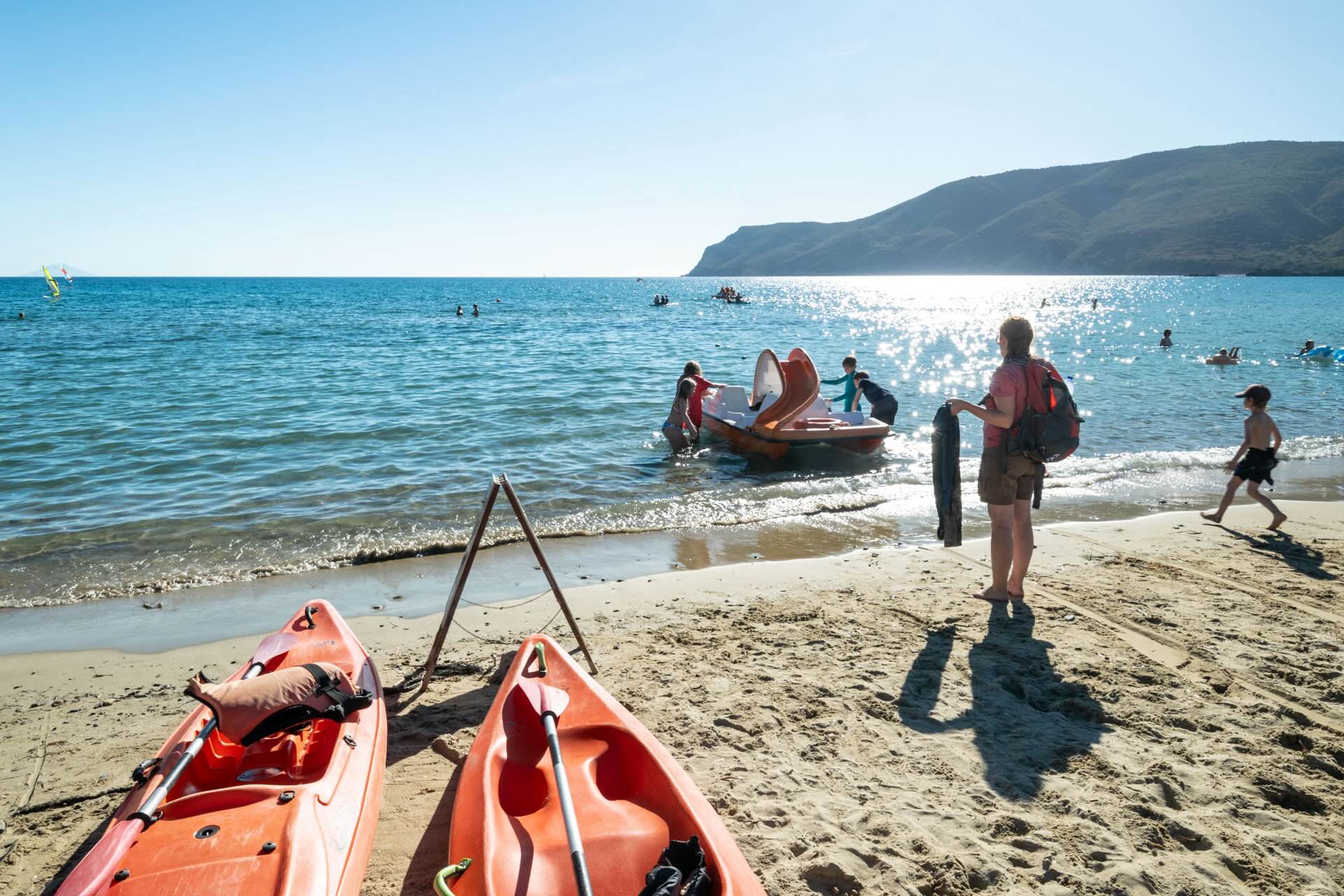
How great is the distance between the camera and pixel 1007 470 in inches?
209

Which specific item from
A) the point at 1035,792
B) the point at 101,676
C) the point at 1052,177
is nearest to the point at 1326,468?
the point at 1035,792

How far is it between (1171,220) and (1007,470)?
576 feet

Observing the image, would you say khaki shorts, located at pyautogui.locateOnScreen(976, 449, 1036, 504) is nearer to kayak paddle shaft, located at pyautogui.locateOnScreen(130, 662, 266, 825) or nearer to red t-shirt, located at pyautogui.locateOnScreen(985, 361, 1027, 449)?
red t-shirt, located at pyautogui.locateOnScreen(985, 361, 1027, 449)

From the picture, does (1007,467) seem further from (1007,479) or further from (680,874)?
Result: (680,874)

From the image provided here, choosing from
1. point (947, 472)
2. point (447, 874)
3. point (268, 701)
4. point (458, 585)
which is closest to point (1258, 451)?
point (947, 472)

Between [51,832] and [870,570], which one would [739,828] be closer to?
[51,832]

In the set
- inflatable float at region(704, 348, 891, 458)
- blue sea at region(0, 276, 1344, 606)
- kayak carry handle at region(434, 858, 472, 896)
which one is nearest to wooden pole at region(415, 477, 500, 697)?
kayak carry handle at region(434, 858, 472, 896)

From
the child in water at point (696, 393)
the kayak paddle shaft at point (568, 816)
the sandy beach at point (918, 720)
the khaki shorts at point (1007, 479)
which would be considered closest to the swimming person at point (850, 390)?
the child in water at point (696, 393)

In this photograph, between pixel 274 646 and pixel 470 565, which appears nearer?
pixel 274 646

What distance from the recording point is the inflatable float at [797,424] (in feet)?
37.3

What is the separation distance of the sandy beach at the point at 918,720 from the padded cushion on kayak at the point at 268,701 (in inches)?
23.8

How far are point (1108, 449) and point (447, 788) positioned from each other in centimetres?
1312

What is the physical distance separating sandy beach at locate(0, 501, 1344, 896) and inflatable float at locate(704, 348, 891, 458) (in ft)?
15.8

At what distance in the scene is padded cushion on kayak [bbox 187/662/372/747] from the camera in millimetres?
3193
